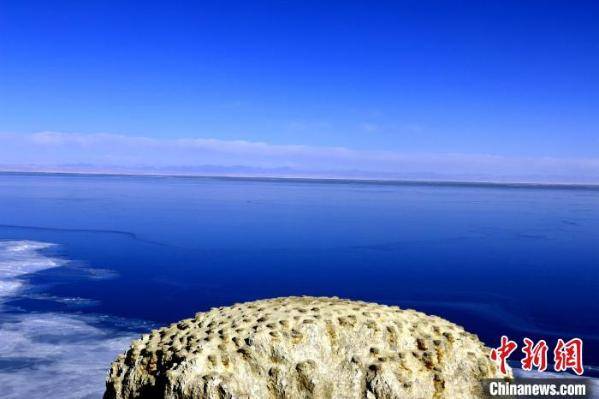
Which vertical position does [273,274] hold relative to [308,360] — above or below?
below

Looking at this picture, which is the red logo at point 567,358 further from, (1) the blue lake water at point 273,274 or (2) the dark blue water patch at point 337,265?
(1) the blue lake water at point 273,274

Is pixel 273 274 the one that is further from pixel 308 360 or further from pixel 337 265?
pixel 308 360

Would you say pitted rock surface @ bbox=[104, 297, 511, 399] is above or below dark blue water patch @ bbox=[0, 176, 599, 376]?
above

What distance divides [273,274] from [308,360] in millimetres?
23350

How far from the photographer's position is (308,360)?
32.1 feet

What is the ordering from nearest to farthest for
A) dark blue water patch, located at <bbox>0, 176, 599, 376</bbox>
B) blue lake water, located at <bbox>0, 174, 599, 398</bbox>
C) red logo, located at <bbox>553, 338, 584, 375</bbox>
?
red logo, located at <bbox>553, 338, 584, 375</bbox>
blue lake water, located at <bbox>0, 174, 599, 398</bbox>
dark blue water patch, located at <bbox>0, 176, 599, 376</bbox>

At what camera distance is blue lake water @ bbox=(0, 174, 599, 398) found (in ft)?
71.7

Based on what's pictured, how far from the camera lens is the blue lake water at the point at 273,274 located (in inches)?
861

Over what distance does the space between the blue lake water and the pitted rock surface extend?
267 inches

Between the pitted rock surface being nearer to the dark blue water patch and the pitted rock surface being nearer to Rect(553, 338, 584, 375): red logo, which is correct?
Rect(553, 338, 584, 375): red logo

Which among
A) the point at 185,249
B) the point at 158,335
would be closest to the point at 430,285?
the point at 185,249

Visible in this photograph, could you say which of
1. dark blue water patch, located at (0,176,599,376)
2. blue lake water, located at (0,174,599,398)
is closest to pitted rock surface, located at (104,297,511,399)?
A: blue lake water, located at (0,174,599,398)

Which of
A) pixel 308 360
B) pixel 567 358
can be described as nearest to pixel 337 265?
pixel 567 358

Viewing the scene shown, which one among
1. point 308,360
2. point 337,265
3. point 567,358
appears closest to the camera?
point 308,360
